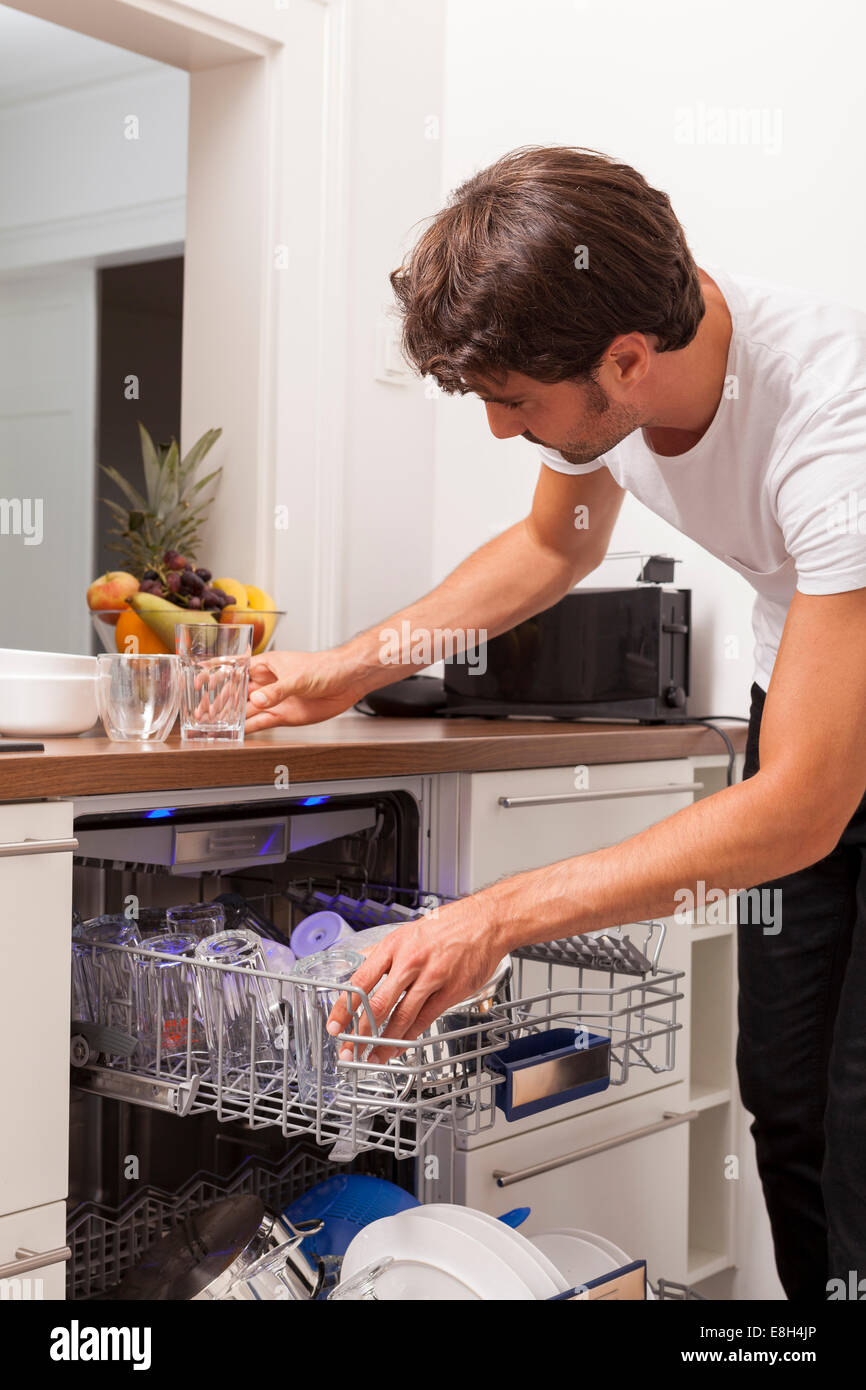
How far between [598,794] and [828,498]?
62cm

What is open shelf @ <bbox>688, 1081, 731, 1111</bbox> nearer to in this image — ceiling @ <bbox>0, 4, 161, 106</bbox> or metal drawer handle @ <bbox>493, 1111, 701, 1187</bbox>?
metal drawer handle @ <bbox>493, 1111, 701, 1187</bbox>

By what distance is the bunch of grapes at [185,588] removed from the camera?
1759 mm

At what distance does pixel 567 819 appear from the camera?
156 cm

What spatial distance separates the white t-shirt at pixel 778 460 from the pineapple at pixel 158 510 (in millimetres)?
774

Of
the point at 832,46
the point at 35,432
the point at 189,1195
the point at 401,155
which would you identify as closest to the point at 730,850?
the point at 189,1195

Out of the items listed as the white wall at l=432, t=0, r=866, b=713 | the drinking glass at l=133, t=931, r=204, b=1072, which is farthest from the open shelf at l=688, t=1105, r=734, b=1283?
the drinking glass at l=133, t=931, r=204, b=1072

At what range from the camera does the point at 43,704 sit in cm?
119

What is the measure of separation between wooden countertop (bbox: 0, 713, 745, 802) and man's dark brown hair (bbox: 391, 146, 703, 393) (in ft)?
1.16

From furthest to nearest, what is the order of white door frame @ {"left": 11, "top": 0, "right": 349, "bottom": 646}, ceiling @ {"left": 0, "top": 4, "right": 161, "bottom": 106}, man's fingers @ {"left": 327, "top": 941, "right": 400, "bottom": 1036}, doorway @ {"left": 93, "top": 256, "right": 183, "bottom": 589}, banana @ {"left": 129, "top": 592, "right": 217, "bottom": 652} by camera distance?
doorway @ {"left": 93, "top": 256, "right": 183, "bottom": 589} < ceiling @ {"left": 0, "top": 4, "right": 161, "bottom": 106} < white door frame @ {"left": 11, "top": 0, "right": 349, "bottom": 646} < banana @ {"left": 129, "top": 592, "right": 217, "bottom": 652} < man's fingers @ {"left": 327, "top": 941, "right": 400, "bottom": 1036}

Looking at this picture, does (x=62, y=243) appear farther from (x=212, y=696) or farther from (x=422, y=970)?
(x=422, y=970)

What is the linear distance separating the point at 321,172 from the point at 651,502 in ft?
3.51

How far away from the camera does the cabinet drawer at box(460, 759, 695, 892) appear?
1.43m

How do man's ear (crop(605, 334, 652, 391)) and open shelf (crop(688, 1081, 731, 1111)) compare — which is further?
open shelf (crop(688, 1081, 731, 1111))
